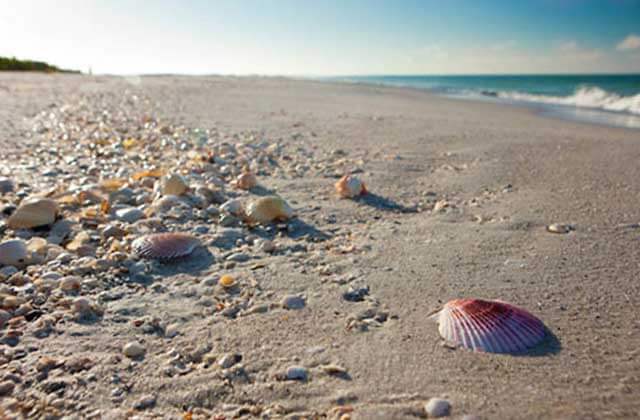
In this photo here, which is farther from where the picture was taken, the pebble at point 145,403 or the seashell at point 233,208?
the seashell at point 233,208

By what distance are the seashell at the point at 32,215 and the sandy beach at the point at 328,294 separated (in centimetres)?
6

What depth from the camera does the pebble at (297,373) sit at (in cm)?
140

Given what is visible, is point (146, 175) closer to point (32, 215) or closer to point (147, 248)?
point (32, 215)

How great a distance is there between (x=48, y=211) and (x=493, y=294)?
7.83 feet

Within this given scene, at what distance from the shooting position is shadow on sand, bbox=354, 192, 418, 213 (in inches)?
119

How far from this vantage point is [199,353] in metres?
1.53

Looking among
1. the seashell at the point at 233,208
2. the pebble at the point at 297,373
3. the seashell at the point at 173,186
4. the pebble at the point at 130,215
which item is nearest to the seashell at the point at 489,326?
the pebble at the point at 297,373

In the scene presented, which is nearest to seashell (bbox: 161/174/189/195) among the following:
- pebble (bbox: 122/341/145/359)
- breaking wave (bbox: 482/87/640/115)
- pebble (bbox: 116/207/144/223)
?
pebble (bbox: 116/207/144/223)

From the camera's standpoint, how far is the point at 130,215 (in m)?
2.68

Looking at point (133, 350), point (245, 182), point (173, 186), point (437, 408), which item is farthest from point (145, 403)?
point (245, 182)

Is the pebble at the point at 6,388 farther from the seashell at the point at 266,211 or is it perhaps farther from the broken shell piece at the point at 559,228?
the broken shell piece at the point at 559,228

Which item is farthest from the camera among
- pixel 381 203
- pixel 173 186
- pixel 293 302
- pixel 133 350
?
pixel 381 203

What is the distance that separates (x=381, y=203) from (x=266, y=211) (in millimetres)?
874

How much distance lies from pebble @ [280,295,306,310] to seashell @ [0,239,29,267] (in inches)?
48.9
